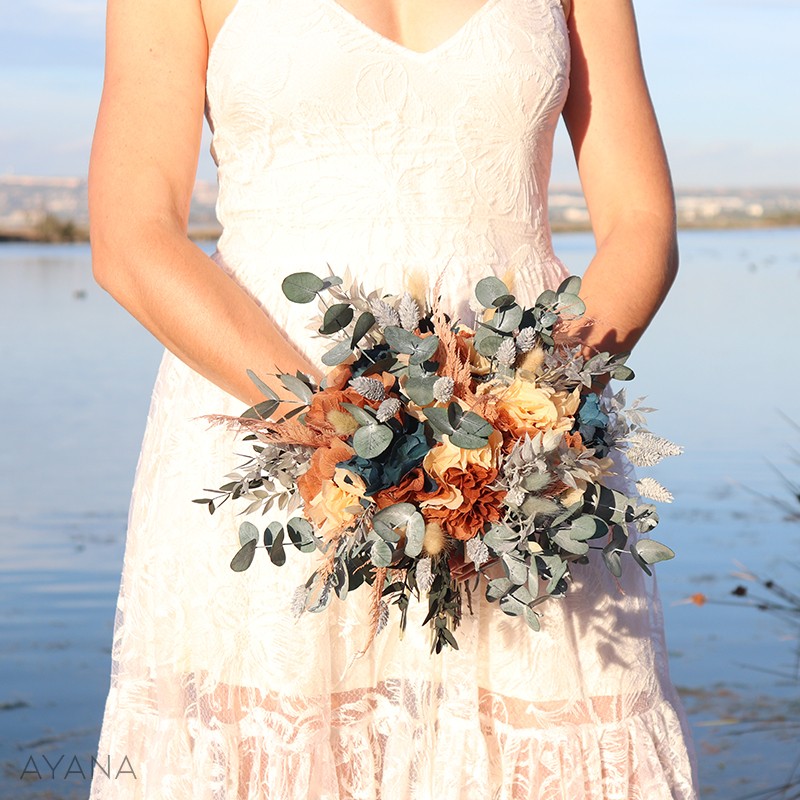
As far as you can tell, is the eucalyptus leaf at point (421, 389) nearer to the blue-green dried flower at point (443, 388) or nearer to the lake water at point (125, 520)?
the blue-green dried flower at point (443, 388)

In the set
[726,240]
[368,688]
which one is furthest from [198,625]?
[726,240]

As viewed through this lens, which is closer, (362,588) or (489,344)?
(489,344)

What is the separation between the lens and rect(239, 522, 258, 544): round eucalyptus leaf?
1.77 m

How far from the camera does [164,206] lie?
6.60ft

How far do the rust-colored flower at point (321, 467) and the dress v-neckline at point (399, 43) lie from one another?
72cm

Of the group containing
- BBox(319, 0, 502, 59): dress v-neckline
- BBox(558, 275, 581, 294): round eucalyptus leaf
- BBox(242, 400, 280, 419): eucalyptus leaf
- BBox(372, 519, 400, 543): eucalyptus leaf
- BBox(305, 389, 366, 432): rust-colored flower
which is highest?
BBox(319, 0, 502, 59): dress v-neckline

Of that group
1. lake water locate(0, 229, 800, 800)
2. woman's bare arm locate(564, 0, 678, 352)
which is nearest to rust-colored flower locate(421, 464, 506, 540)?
woman's bare arm locate(564, 0, 678, 352)

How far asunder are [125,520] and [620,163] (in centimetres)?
535

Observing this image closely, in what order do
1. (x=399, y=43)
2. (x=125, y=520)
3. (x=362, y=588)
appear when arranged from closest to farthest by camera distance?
(x=362, y=588) → (x=399, y=43) → (x=125, y=520)

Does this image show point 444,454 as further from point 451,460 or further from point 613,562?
point 613,562

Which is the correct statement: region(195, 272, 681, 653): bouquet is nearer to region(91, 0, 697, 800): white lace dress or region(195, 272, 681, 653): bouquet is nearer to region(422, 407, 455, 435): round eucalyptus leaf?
region(422, 407, 455, 435): round eucalyptus leaf

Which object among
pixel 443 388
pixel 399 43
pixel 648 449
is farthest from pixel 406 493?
pixel 399 43

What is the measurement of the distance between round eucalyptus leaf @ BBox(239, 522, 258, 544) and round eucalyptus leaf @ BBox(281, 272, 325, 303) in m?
0.30

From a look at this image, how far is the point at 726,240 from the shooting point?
127 ft
